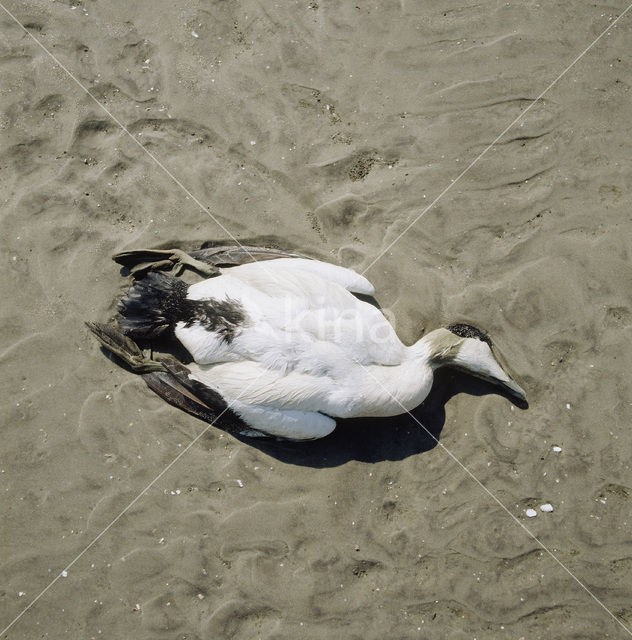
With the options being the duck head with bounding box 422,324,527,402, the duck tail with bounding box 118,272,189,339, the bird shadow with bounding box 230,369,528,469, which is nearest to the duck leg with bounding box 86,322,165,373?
the duck tail with bounding box 118,272,189,339

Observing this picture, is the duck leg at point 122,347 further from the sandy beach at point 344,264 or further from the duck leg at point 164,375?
the sandy beach at point 344,264

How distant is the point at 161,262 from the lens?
15.6 feet

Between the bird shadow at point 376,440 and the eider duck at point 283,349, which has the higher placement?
the eider duck at point 283,349

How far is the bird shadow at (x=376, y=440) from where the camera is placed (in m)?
4.73

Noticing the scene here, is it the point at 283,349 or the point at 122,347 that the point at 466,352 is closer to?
the point at 283,349

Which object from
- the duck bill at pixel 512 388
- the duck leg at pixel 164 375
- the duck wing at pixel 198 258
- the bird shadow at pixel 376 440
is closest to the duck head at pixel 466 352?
the duck bill at pixel 512 388

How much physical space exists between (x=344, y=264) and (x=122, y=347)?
224 cm

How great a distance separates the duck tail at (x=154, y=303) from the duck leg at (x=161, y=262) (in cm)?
45

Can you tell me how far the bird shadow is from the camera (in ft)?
15.5

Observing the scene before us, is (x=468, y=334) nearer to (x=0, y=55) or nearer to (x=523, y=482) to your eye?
(x=523, y=482)

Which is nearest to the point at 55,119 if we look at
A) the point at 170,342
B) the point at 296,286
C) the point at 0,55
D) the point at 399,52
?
the point at 0,55

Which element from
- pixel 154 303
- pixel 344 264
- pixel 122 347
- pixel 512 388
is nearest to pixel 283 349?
pixel 154 303

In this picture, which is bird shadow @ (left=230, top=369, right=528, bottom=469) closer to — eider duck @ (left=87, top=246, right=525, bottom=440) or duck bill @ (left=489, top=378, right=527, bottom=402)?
duck bill @ (left=489, top=378, right=527, bottom=402)

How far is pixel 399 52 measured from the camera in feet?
17.0
